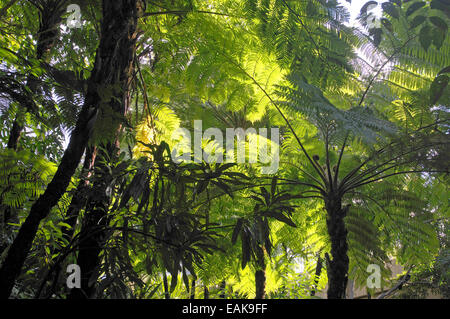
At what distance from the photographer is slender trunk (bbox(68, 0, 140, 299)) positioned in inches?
44.5

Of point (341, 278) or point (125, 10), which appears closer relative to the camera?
point (125, 10)

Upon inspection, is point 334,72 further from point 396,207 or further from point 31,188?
point 31,188

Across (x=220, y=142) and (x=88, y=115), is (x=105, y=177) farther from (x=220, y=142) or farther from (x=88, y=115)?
(x=220, y=142)

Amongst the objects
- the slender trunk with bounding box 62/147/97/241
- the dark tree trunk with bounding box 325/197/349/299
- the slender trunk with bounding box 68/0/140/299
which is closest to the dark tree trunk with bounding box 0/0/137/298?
the slender trunk with bounding box 68/0/140/299

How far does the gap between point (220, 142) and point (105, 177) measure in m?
1.55

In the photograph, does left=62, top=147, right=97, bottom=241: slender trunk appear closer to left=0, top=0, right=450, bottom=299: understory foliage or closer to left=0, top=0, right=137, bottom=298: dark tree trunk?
left=0, top=0, right=450, bottom=299: understory foliage

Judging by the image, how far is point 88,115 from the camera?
999mm

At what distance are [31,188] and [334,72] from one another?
5.45ft

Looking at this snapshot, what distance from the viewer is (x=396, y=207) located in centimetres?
257

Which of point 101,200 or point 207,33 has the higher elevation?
point 207,33

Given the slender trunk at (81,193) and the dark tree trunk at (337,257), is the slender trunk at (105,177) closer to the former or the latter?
the slender trunk at (81,193)

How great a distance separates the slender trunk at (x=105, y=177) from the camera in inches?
44.5
